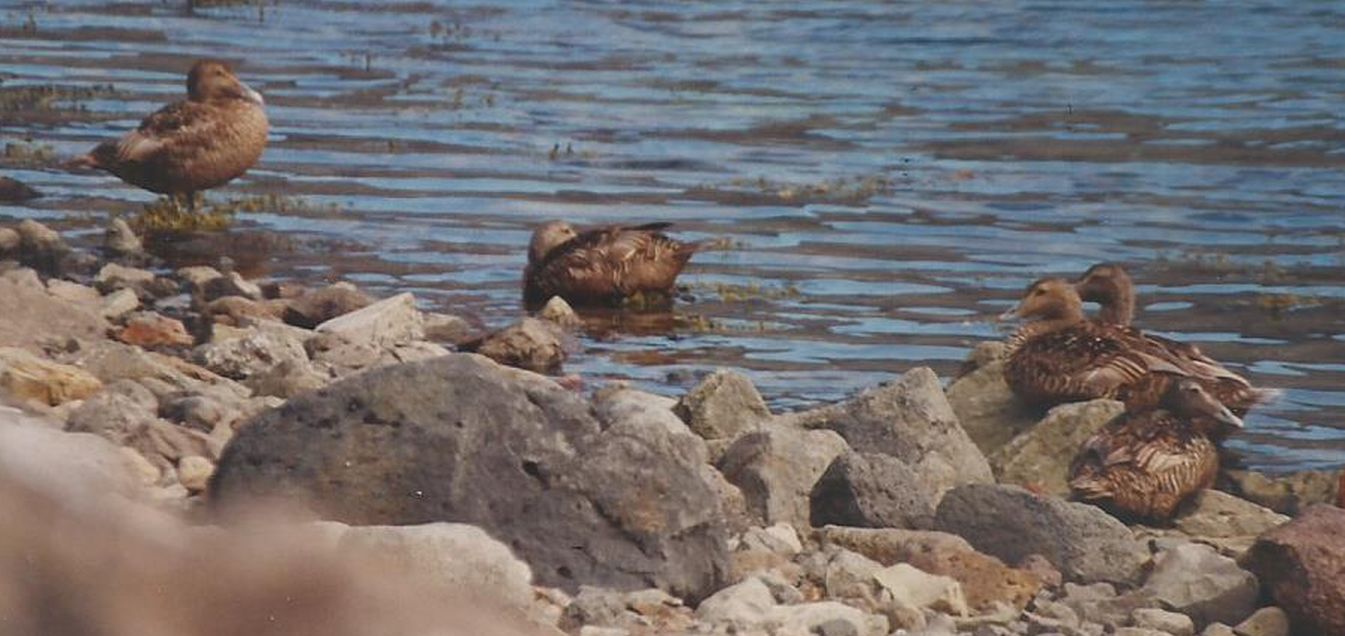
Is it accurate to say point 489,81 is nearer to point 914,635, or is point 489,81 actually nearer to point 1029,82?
point 1029,82

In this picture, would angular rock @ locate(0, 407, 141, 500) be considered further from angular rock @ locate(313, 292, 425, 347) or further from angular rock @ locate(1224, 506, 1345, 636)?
angular rock @ locate(313, 292, 425, 347)

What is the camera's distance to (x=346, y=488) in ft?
20.1

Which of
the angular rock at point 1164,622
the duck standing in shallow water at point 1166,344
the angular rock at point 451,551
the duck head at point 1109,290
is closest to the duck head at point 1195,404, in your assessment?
the duck standing in shallow water at point 1166,344

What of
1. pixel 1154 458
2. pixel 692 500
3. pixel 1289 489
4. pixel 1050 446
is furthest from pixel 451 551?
pixel 1289 489

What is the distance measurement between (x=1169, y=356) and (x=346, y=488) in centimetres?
578

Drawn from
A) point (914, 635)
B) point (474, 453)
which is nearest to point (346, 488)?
point (474, 453)

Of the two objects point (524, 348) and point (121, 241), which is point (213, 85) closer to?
point (121, 241)

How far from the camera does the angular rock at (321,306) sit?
13055 mm

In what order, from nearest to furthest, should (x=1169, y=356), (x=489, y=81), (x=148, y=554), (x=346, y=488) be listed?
(x=148, y=554) < (x=346, y=488) < (x=1169, y=356) < (x=489, y=81)

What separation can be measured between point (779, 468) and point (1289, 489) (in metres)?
2.99

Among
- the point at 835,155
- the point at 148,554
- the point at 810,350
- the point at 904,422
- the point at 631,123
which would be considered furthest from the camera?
the point at 631,123

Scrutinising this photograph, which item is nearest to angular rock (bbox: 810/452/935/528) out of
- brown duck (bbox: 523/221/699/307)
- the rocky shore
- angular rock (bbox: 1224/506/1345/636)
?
the rocky shore

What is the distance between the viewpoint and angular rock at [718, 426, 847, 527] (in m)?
7.92

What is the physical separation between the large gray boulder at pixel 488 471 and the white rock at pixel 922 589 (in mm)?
618
